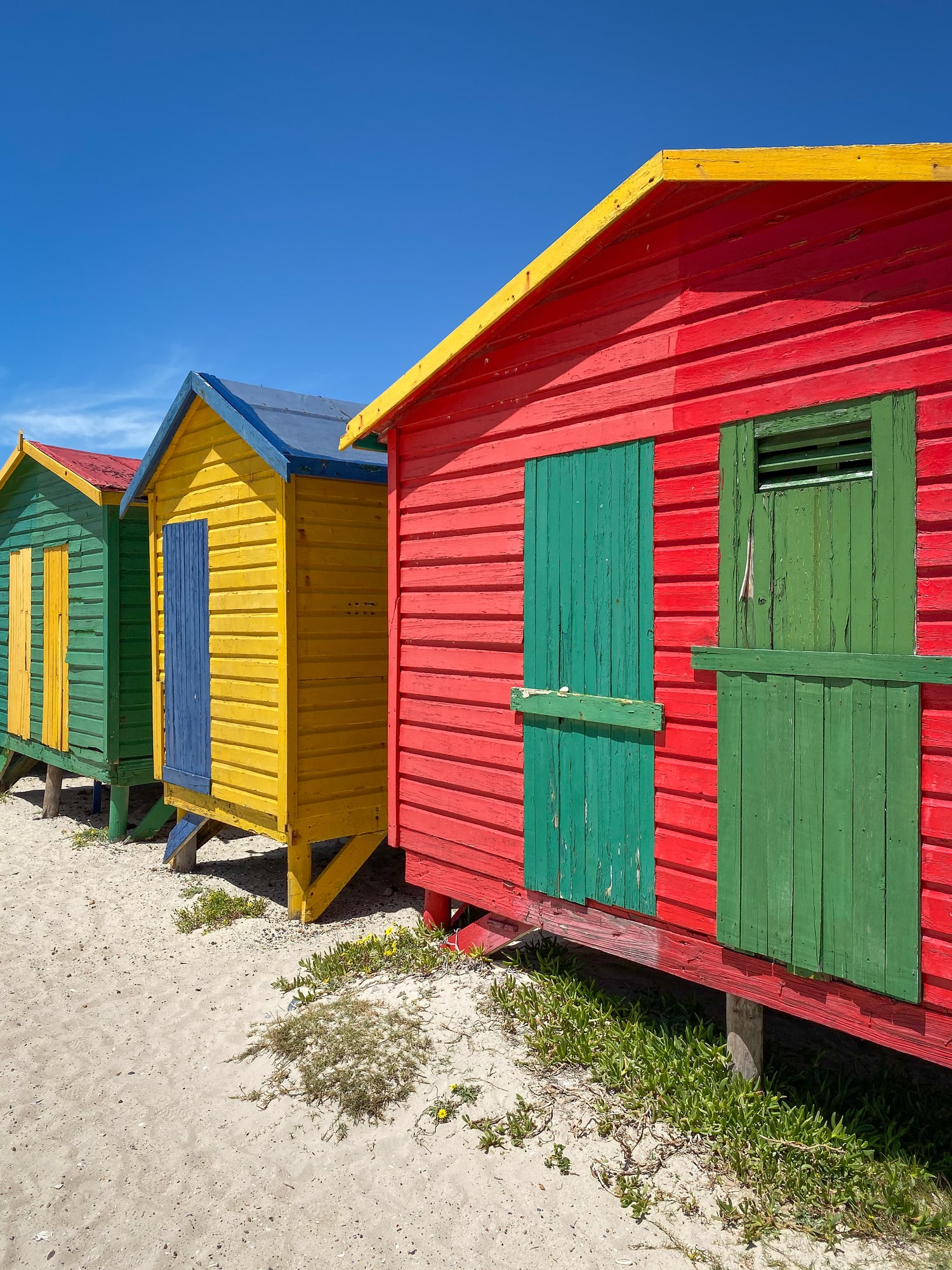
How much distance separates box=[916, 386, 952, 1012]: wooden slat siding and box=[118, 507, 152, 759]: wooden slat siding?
8.89m

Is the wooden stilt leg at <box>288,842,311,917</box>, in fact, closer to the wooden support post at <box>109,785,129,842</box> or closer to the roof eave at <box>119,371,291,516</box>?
the roof eave at <box>119,371,291,516</box>

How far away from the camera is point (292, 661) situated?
6977 millimetres

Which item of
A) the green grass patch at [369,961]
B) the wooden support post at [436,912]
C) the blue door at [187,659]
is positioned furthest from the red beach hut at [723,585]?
the blue door at [187,659]

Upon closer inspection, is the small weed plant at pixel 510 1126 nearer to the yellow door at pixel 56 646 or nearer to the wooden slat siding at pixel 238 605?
the wooden slat siding at pixel 238 605

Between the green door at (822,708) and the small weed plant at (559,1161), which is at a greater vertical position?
the green door at (822,708)

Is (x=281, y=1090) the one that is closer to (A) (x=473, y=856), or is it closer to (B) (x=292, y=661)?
(A) (x=473, y=856)

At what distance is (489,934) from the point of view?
18.9ft

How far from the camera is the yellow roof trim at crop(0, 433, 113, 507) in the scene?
972 centimetres

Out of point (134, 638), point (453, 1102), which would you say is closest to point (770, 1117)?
point (453, 1102)

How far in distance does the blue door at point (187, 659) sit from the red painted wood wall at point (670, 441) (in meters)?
2.77

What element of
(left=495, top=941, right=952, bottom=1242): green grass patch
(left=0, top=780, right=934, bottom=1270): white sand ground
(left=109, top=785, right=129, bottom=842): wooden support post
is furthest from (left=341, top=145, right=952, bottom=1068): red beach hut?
(left=109, top=785, right=129, bottom=842): wooden support post

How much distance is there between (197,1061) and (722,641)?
3972 mm

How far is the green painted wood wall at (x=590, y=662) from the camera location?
4.43m

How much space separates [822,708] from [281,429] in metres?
5.35
